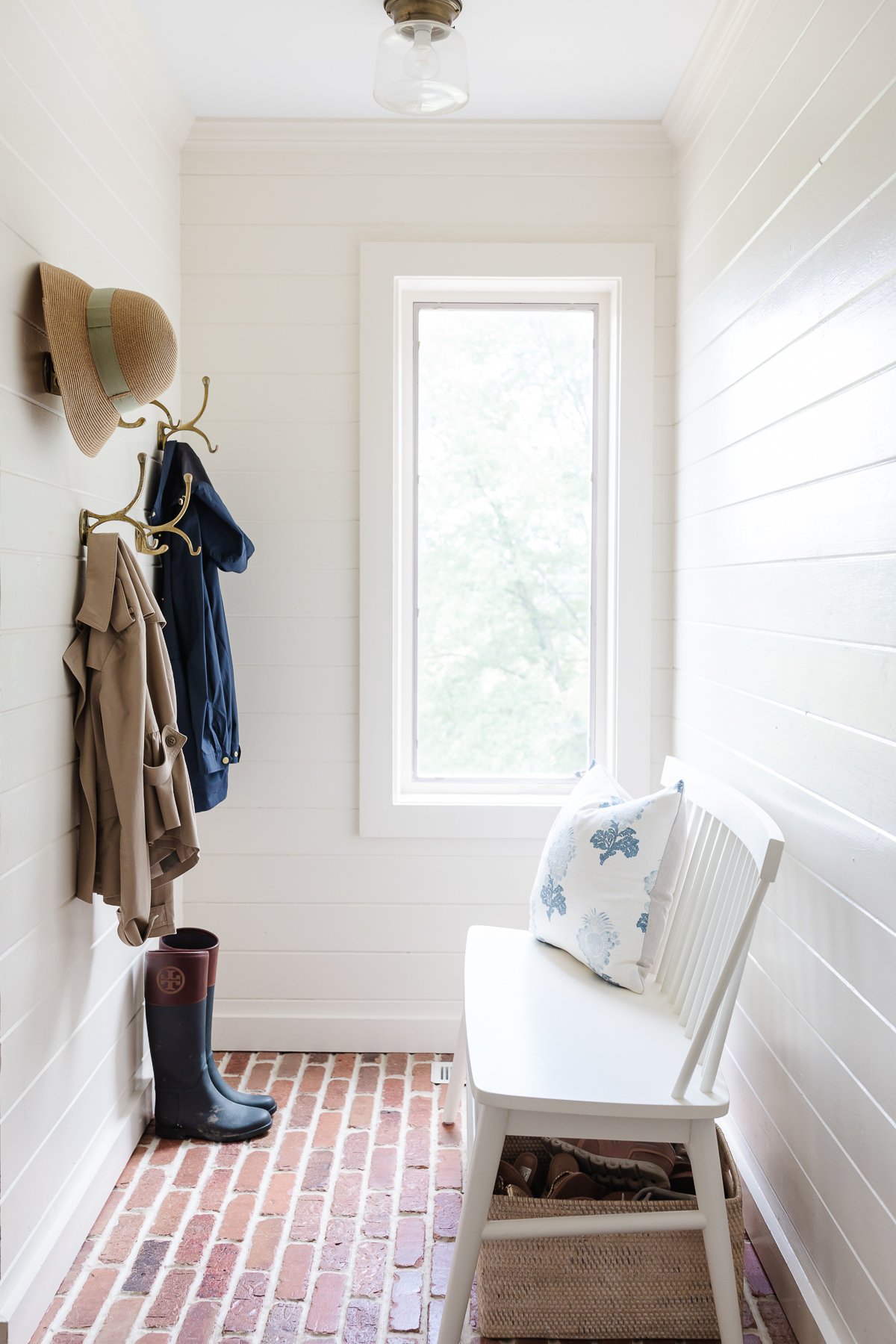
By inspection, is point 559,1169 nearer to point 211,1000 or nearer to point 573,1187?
point 573,1187

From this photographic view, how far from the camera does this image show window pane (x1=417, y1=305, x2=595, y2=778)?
2.84 metres

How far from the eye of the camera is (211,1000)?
2.42 metres

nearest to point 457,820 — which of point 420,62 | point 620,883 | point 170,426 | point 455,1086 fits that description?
point 455,1086

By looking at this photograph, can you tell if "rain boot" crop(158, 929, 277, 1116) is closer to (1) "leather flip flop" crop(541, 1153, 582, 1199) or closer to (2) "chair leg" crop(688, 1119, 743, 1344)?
(1) "leather flip flop" crop(541, 1153, 582, 1199)

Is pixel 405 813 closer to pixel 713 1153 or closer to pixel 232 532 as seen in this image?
pixel 232 532

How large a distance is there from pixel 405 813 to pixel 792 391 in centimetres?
153

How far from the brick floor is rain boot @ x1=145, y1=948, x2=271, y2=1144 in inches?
1.5

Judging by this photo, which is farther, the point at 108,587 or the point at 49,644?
the point at 108,587

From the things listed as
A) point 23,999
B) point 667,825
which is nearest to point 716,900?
point 667,825

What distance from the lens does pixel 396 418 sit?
8.91 ft

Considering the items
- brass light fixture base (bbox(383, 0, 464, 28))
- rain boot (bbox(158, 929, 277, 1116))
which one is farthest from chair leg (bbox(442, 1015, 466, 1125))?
brass light fixture base (bbox(383, 0, 464, 28))

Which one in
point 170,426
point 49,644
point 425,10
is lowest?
point 49,644

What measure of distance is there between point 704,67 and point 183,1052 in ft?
8.55

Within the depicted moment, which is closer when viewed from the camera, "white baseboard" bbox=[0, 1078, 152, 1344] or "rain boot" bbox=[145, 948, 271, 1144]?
"white baseboard" bbox=[0, 1078, 152, 1344]
